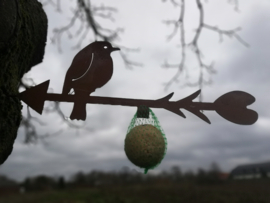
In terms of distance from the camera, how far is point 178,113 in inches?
56.8

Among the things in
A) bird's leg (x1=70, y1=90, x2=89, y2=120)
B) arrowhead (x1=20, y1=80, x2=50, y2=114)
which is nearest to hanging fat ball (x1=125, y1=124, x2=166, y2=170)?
bird's leg (x1=70, y1=90, x2=89, y2=120)

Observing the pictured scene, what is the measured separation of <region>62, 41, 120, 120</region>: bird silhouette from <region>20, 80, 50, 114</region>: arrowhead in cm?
10

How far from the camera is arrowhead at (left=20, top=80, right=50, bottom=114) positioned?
1348 mm

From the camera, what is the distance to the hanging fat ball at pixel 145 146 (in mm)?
1358

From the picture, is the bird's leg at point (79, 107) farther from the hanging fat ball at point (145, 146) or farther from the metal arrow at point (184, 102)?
the hanging fat ball at point (145, 146)

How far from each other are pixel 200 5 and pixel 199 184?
32.1 feet

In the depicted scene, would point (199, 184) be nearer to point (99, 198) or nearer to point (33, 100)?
point (99, 198)

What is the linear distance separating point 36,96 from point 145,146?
0.61 meters

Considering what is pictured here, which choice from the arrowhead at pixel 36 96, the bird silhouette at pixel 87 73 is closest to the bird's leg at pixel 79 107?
the bird silhouette at pixel 87 73

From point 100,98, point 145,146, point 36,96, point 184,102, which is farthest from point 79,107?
point 184,102

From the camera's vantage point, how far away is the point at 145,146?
4.44 ft

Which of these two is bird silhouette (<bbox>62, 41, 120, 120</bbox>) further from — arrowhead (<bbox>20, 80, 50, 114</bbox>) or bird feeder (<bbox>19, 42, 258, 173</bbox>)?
arrowhead (<bbox>20, 80, 50, 114</bbox>)

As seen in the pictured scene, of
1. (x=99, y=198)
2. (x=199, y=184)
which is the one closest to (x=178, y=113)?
(x=199, y=184)

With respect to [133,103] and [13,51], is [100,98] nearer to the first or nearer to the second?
[133,103]
